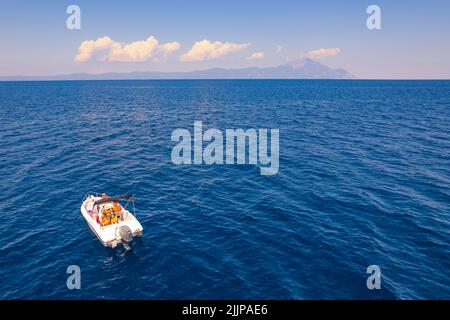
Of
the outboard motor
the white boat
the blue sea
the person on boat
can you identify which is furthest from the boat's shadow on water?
the person on boat

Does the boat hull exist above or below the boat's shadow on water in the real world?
above

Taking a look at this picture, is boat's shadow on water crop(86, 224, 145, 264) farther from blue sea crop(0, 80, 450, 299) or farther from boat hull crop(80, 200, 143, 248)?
boat hull crop(80, 200, 143, 248)

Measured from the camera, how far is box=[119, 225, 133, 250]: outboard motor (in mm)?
26219

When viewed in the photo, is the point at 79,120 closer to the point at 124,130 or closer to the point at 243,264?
the point at 124,130

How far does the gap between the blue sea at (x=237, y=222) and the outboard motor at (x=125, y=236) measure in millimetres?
804

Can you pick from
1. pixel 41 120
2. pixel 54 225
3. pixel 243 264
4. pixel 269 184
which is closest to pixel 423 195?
pixel 269 184

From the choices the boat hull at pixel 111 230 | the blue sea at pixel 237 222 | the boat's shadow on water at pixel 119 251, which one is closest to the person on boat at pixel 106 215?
the boat hull at pixel 111 230

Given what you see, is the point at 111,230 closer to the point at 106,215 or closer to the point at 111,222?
the point at 111,222

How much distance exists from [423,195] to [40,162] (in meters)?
58.3

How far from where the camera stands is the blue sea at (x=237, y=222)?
22.2 m

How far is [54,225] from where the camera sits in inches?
1207

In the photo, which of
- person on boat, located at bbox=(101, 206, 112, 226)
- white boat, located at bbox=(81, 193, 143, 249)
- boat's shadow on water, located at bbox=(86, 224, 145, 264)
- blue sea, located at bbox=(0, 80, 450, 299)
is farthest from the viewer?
person on boat, located at bbox=(101, 206, 112, 226)

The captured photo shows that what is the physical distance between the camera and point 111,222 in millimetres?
28656

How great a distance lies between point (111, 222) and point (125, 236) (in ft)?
11.3
